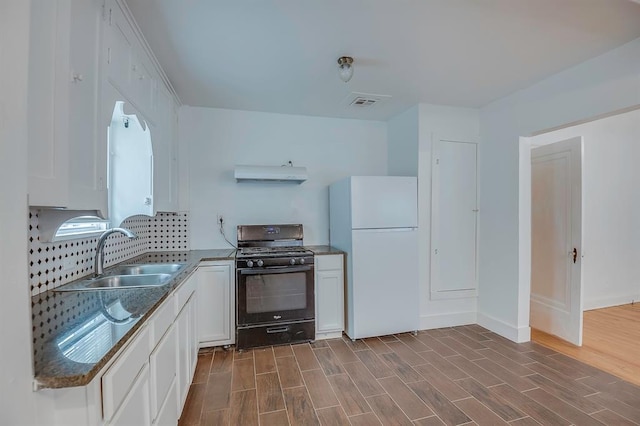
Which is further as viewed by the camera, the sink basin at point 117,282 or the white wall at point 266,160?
the white wall at point 266,160

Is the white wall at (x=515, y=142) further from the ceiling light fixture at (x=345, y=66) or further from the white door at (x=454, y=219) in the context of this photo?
the ceiling light fixture at (x=345, y=66)

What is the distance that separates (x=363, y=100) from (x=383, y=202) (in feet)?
3.74

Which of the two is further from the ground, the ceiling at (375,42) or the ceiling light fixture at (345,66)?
the ceiling at (375,42)

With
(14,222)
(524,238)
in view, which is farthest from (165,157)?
(524,238)

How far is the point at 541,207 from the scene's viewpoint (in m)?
3.44

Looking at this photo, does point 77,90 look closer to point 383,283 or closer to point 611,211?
point 383,283

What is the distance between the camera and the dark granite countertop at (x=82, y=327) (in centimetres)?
82

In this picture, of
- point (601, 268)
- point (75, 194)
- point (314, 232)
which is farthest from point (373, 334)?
point (601, 268)

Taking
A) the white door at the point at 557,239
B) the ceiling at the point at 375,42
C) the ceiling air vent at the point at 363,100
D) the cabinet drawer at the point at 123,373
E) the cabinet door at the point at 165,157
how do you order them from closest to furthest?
the cabinet drawer at the point at 123,373 → the ceiling at the point at 375,42 → the cabinet door at the point at 165,157 → the white door at the point at 557,239 → the ceiling air vent at the point at 363,100

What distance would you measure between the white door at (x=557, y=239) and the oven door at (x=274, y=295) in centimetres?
266

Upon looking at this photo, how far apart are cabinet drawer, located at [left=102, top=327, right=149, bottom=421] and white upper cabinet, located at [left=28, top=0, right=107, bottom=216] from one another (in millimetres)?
599

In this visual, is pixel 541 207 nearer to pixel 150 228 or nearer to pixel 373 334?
pixel 373 334

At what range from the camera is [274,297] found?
9.56 feet

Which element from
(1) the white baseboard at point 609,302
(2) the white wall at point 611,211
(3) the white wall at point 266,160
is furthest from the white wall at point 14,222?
(1) the white baseboard at point 609,302
